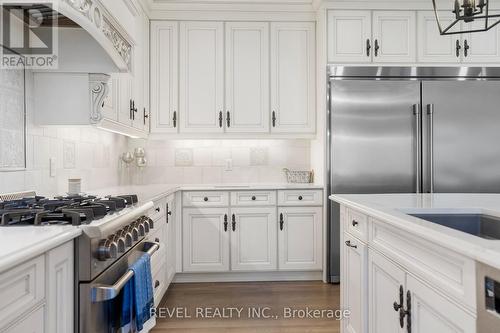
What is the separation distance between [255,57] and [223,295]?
7.39 feet

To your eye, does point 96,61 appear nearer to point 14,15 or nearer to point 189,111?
point 14,15

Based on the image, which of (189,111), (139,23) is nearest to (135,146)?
(189,111)

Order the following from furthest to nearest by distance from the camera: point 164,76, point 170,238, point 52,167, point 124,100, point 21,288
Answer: point 164,76 < point 170,238 < point 124,100 < point 52,167 < point 21,288

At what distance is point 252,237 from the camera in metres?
3.18

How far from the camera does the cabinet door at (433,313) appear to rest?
910mm

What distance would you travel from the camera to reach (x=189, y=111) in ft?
11.2

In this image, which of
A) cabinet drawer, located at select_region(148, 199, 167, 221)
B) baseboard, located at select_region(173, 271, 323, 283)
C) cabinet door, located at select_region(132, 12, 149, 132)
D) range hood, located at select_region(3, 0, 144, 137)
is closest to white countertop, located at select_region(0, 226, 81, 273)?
range hood, located at select_region(3, 0, 144, 137)

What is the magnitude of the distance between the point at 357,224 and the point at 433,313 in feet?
2.36

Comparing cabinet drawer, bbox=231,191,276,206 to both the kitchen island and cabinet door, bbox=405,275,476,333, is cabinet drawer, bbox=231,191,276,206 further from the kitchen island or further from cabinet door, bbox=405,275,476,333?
cabinet door, bbox=405,275,476,333

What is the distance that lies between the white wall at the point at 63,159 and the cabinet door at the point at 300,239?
1.65 meters

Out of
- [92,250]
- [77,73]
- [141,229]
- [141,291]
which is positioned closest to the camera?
[92,250]

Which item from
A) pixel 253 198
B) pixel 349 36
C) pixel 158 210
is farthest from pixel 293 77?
pixel 158 210

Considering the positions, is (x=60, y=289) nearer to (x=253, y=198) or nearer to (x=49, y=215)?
(x=49, y=215)

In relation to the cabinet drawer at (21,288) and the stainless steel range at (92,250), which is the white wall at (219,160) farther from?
the cabinet drawer at (21,288)
